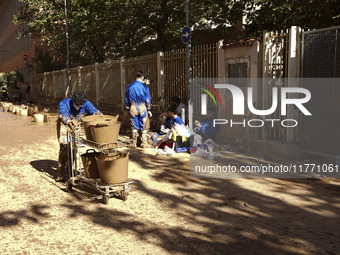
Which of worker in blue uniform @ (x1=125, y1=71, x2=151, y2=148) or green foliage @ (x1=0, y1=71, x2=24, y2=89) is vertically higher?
green foliage @ (x1=0, y1=71, x2=24, y2=89)

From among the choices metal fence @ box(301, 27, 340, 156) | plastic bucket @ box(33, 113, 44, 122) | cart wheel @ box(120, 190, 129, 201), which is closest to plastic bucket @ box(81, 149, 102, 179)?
cart wheel @ box(120, 190, 129, 201)

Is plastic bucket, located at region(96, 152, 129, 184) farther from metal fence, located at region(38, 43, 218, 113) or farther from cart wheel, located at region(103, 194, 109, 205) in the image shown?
metal fence, located at region(38, 43, 218, 113)

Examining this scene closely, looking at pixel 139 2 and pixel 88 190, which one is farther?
pixel 139 2

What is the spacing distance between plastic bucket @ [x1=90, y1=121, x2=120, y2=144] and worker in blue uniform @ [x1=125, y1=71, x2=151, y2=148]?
440cm

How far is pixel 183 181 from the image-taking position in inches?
265

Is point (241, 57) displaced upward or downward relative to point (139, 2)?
downward

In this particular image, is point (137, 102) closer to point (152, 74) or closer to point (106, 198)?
point (152, 74)

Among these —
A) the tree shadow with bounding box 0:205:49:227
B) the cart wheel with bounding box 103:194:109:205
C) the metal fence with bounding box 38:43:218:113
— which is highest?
the metal fence with bounding box 38:43:218:113

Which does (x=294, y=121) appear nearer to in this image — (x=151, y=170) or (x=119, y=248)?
(x=151, y=170)

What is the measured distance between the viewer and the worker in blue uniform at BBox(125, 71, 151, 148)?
9.98 metres

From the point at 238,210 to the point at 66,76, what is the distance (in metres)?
20.2

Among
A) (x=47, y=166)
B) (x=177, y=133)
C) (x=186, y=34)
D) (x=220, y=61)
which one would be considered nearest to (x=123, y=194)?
(x=47, y=166)

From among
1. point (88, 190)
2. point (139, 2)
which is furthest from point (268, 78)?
point (139, 2)

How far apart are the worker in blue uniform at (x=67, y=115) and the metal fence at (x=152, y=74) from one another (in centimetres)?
446
